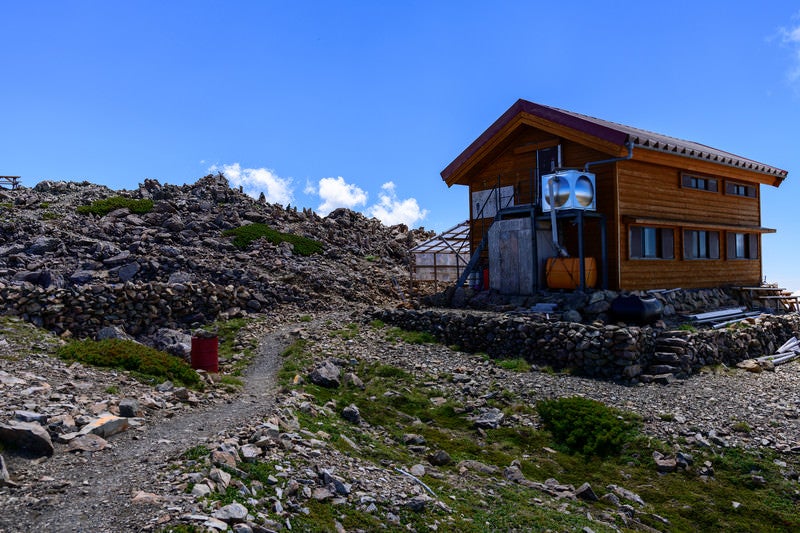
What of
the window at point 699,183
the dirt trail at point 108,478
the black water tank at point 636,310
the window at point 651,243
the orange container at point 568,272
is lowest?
Result: the dirt trail at point 108,478

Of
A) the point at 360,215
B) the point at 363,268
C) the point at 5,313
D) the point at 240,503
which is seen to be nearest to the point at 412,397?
the point at 240,503

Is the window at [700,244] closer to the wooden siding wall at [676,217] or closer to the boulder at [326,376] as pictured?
the wooden siding wall at [676,217]

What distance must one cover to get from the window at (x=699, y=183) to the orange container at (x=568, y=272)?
7.18m

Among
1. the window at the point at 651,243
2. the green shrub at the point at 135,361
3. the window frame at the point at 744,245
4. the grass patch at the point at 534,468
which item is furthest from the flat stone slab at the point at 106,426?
the window frame at the point at 744,245

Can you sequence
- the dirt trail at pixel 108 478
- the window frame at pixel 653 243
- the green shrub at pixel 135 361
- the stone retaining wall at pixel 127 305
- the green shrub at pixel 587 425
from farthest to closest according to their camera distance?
1. the window frame at pixel 653 243
2. the stone retaining wall at pixel 127 305
3. the green shrub at pixel 135 361
4. the green shrub at pixel 587 425
5. the dirt trail at pixel 108 478

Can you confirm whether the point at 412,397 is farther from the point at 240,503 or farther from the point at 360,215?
the point at 360,215

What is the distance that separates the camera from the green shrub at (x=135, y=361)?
1371 centimetres

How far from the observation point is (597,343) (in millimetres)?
17562

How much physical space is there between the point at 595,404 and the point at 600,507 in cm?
450

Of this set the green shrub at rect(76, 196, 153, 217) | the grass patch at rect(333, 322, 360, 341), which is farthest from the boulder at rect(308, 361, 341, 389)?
the green shrub at rect(76, 196, 153, 217)

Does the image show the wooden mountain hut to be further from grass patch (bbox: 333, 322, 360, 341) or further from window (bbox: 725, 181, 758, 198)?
grass patch (bbox: 333, 322, 360, 341)

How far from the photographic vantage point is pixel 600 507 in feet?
32.7

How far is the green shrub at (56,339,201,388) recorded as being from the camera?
13.7 metres

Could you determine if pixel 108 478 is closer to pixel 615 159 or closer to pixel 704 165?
pixel 615 159
